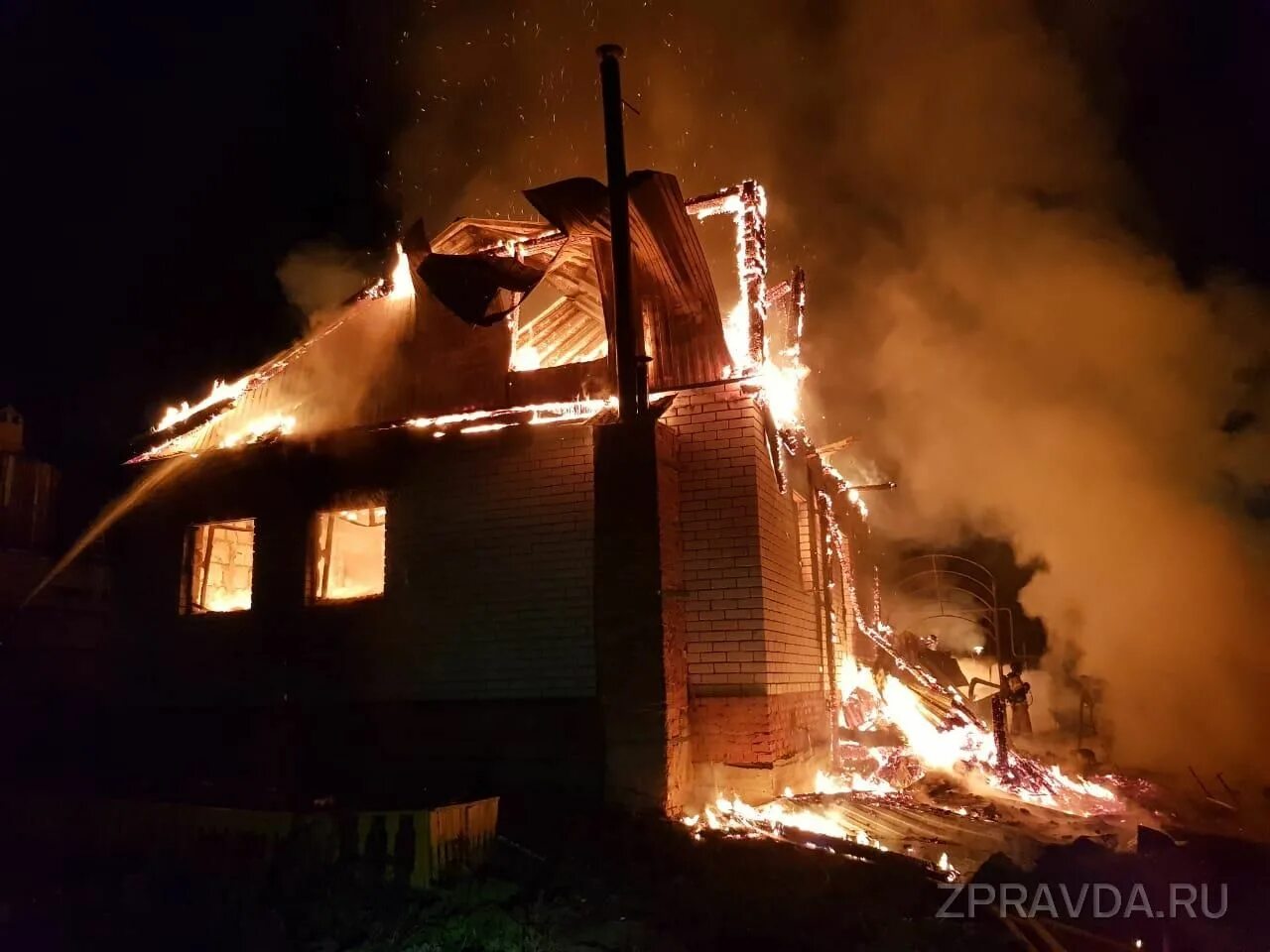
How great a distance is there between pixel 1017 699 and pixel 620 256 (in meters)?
8.91

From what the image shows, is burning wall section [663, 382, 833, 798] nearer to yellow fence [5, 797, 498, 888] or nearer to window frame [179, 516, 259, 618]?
yellow fence [5, 797, 498, 888]

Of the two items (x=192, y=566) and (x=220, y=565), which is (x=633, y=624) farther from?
→ (x=220, y=565)

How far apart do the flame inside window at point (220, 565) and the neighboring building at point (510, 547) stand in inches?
1.9

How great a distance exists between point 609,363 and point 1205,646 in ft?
49.7

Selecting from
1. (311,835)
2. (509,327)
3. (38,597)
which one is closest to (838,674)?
(509,327)

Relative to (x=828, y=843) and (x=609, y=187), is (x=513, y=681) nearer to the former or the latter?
(x=828, y=843)

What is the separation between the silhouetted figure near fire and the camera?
12266 mm

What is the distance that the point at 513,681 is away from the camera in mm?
8305

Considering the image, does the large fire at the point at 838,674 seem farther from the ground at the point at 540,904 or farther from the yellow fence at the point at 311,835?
the yellow fence at the point at 311,835

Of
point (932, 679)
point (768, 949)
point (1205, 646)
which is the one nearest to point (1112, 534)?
point (1205, 646)

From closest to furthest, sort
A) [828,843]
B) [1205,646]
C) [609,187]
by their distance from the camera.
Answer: [828,843]
[609,187]
[1205,646]

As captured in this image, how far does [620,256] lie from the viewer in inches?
311

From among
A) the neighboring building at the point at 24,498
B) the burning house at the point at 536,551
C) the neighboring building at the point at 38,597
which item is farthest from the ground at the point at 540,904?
the neighboring building at the point at 24,498

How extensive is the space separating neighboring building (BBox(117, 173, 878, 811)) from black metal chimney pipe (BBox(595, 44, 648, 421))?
22 centimetres
